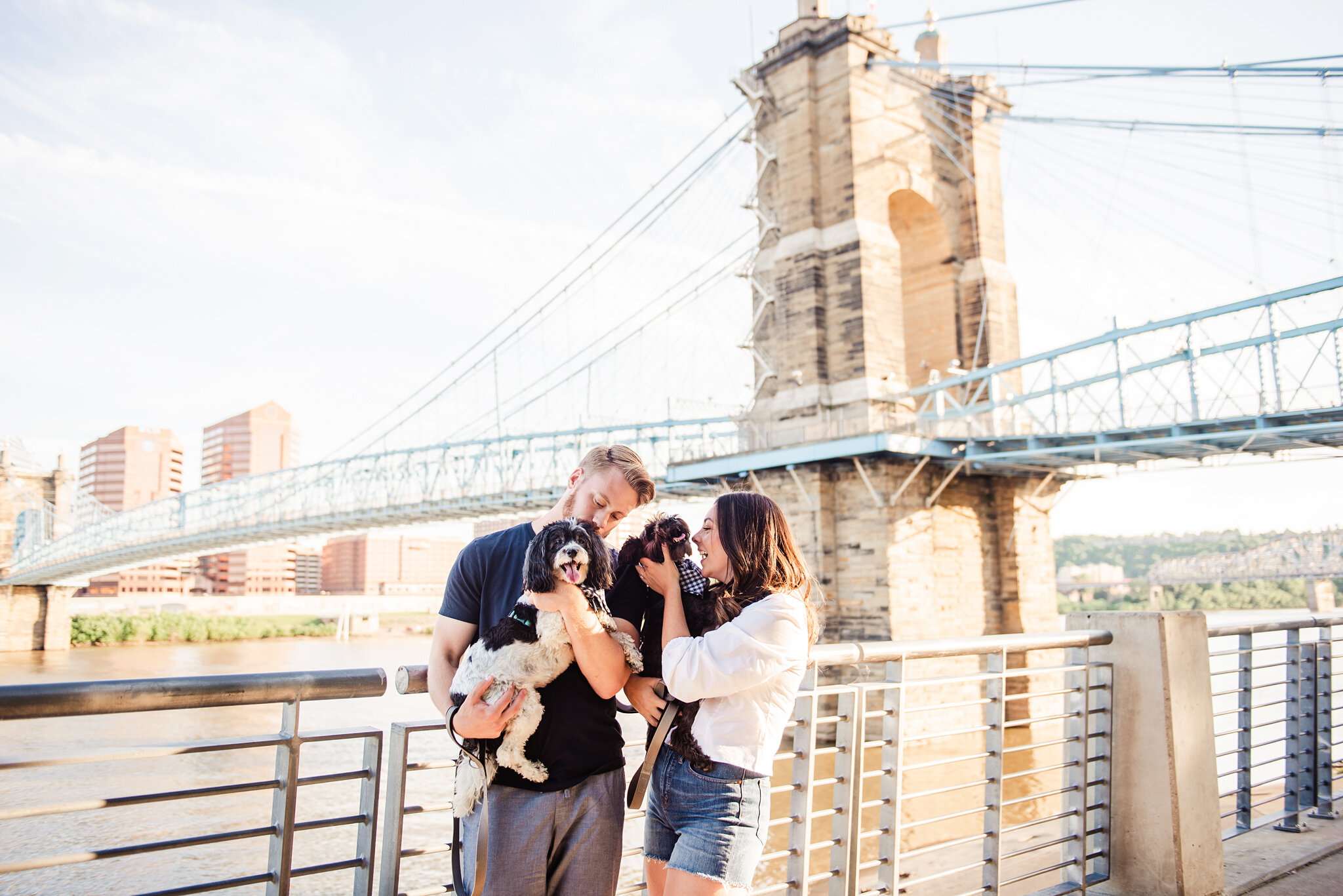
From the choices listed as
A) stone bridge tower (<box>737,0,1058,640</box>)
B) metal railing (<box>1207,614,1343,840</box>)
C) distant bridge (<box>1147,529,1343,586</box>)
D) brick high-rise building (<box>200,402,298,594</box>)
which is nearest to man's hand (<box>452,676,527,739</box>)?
metal railing (<box>1207,614,1343,840</box>)

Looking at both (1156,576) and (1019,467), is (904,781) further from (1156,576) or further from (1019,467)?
(1156,576)

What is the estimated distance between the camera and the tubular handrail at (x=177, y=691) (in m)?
1.62

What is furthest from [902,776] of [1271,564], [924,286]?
[1271,564]

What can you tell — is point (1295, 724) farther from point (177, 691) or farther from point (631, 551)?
point (177, 691)

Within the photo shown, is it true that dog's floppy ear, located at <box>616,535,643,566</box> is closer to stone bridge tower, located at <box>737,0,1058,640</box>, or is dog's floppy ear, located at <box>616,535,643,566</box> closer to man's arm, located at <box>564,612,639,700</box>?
man's arm, located at <box>564,612,639,700</box>

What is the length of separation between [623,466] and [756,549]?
0.33 metres

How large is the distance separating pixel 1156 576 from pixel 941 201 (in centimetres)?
2303

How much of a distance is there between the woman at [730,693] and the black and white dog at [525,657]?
0.66ft

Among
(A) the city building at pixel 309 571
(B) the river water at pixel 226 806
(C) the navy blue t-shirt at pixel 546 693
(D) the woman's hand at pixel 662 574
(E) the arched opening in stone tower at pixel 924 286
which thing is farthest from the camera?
(A) the city building at pixel 309 571

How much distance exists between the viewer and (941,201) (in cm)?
1816

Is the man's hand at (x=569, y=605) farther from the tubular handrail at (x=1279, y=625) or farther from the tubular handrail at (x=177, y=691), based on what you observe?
the tubular handrail at (x=1279, y=625)

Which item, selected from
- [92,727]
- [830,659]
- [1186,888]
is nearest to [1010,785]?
[1186,888]

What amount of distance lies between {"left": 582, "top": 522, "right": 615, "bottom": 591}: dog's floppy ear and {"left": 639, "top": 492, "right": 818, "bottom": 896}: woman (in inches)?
7.4

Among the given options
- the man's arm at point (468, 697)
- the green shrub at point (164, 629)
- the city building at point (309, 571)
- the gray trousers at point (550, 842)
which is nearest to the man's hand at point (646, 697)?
the gray trousers at point (550, 842)
